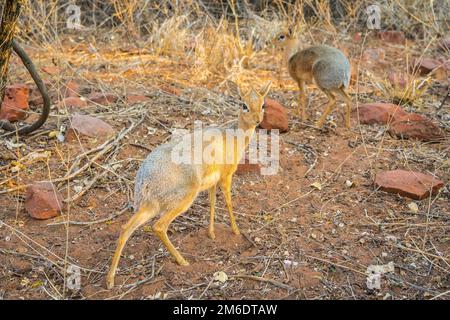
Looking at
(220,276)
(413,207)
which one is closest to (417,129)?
(413,207)

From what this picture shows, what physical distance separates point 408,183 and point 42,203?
286 cm

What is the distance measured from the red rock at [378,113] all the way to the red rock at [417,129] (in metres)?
0.13

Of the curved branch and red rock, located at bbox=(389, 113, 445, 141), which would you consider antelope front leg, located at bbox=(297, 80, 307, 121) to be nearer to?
red rock, located at bbox=(389, 113, 445, 141)

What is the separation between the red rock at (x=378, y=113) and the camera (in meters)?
5.48

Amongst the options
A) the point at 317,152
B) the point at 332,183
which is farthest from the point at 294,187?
the point at 317,152

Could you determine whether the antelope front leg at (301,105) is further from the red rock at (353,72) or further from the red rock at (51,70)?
the red rock at (51,70)

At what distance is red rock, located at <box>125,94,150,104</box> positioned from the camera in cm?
562

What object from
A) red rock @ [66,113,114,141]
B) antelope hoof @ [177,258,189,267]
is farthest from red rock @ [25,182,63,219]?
antelope hoof @ [177,258,189,267]

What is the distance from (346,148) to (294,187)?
912 mm

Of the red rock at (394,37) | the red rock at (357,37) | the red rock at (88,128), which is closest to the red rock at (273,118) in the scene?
the red rock at (88,128)

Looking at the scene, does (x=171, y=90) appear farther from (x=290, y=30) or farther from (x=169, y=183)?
(x=169, y=183)

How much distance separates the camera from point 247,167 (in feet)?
15.2

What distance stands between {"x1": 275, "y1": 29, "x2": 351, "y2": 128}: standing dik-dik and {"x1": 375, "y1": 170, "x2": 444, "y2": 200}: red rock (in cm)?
123

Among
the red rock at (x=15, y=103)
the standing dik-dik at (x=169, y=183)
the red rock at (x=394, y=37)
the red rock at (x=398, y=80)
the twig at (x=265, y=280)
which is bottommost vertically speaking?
the red rock at (x=394, y=37)
